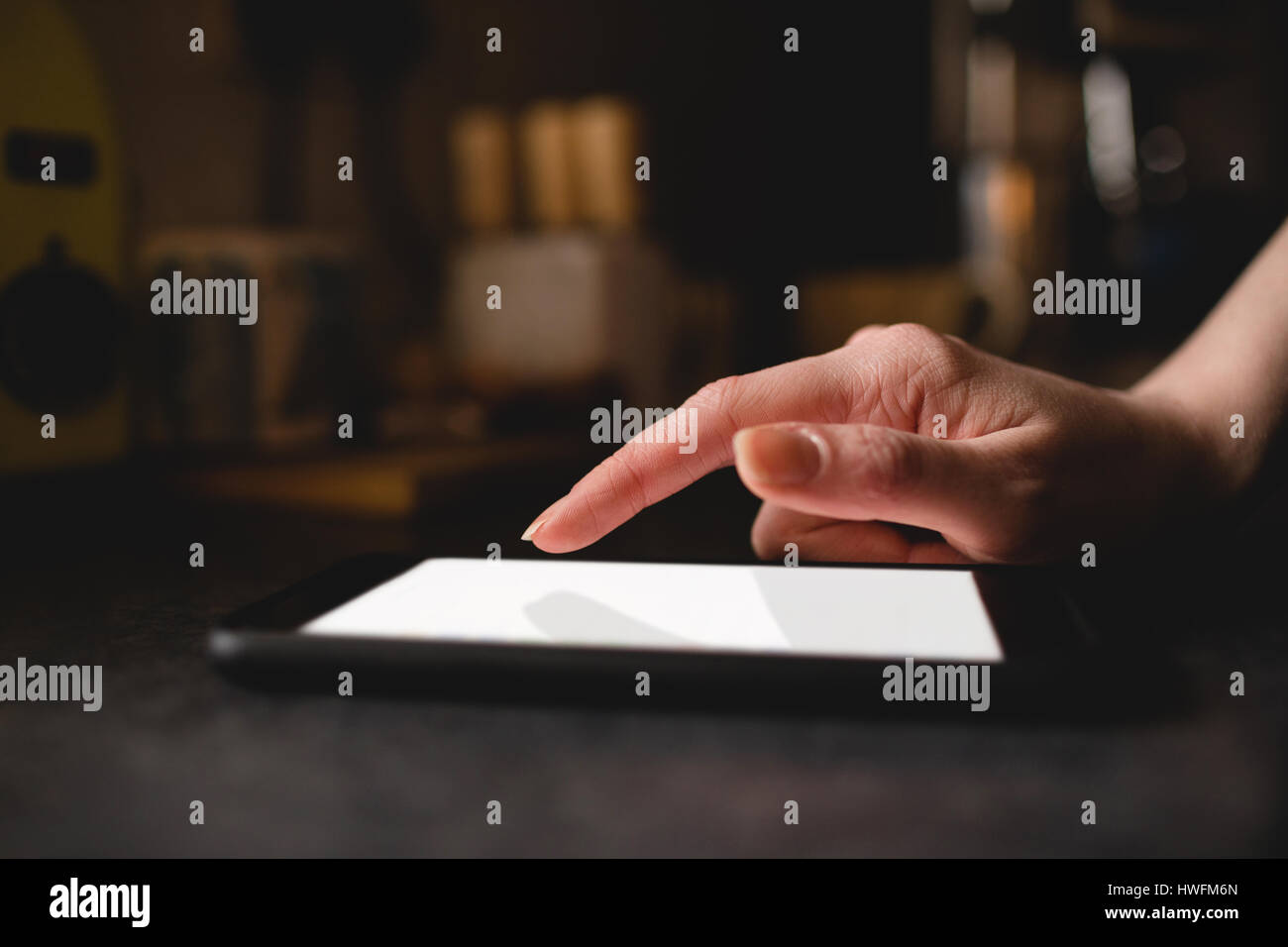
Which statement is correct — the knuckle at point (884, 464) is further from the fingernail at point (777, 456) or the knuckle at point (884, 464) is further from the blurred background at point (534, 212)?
the blurred background at point (534, 212)

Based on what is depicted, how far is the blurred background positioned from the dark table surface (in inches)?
11.9

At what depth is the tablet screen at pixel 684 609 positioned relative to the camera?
0.31 m

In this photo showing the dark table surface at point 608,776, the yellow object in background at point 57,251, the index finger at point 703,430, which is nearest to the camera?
the dark table surface at point 608,776

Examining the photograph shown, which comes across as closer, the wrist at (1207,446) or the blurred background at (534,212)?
the wrist at (1207,446)

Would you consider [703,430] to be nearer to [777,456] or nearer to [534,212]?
[777,456]

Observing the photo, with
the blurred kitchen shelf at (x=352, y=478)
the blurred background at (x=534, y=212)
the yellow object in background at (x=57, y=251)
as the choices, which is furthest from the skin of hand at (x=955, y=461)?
the yellow object in background at (x=57, y=251)

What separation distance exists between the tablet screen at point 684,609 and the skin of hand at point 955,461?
4cm

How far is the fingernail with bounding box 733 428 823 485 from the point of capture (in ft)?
1.17

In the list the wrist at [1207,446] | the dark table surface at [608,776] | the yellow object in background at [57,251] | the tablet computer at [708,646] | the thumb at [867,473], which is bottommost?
the dark table surface at [608,776]

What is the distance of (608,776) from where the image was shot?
253 millimetres

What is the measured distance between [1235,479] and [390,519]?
1.70 feet

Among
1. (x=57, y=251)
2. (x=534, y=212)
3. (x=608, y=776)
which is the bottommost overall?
(x=608, y=776)

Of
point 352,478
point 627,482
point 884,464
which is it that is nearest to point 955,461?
point 884,464

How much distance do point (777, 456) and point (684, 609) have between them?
0.20 ft
